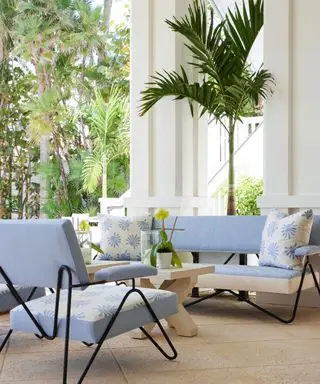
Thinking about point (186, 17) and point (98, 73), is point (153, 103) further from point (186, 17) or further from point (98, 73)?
point (98, 73)

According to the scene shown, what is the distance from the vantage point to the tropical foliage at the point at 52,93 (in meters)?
12.7

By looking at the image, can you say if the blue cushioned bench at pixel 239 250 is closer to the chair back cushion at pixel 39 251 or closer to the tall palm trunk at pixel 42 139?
the chair back cushion at pixel 39 251

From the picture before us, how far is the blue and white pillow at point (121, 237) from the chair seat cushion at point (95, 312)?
81.9 inches

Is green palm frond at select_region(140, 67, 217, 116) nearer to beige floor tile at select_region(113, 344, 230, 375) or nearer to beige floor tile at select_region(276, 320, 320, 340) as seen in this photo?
beige floor tile at select_region(276, 320, 320, 340)

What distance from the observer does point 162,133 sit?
21.5 feet

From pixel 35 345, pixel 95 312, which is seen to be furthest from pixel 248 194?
pixel 95 312

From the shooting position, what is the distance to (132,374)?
349 centimetres

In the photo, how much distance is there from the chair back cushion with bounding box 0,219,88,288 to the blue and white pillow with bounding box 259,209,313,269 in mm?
2349

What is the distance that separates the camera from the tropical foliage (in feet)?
41.7

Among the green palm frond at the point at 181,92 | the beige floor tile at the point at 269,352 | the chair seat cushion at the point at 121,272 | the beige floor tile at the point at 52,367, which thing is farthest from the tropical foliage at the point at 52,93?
the chair seat cushion at the point at 121,272

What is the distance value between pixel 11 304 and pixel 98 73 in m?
9.63

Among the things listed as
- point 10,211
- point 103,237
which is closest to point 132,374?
point 103,237

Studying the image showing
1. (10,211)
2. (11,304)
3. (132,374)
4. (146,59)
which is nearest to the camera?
(132,374)

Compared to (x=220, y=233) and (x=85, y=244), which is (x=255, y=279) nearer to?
(x=220, y=233)
